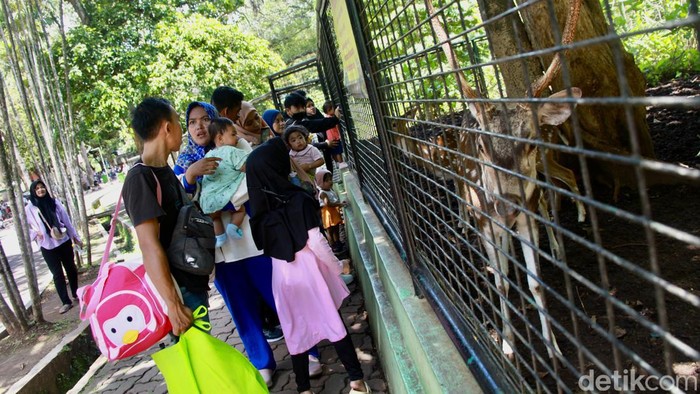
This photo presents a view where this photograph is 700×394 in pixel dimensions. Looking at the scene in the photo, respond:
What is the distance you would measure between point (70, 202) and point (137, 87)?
3.88 metres

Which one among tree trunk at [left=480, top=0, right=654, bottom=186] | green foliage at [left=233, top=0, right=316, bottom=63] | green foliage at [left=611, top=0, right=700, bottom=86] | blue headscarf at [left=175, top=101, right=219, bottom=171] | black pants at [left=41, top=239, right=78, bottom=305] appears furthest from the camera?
green foliage at [left=233, top=0, right=316, bottom=63]

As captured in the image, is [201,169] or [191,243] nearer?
[191,243]

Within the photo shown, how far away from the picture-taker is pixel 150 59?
1333cm

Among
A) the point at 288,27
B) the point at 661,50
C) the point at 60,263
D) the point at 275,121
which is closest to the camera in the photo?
the point at 275,121

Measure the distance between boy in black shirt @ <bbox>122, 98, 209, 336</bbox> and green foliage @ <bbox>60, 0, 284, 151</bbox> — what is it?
11497 mm

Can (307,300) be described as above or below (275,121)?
below

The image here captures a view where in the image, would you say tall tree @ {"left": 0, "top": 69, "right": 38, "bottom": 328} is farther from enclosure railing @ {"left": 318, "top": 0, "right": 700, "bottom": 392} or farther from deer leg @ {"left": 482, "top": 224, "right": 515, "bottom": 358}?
deer leg @ {"left": 482, "top": 224, "right": 515, "bottom": 358}

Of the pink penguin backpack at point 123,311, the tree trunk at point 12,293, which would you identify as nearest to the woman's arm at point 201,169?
the pink penguin backpack at point 123,311

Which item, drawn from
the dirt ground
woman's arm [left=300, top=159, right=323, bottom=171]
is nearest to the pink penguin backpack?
woman's arm [left=300, top=159, right=323, bottom=171]

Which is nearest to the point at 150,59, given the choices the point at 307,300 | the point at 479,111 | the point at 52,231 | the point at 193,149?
the point at 52,231

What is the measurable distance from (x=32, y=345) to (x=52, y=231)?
154 centimetres

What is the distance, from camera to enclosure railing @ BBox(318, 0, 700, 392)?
31.7 inches

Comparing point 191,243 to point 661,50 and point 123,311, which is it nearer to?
point 123,311

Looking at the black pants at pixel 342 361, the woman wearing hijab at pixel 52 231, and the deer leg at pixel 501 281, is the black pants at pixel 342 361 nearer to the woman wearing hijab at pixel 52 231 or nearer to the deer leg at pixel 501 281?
the deer leg at pixel 501 281
